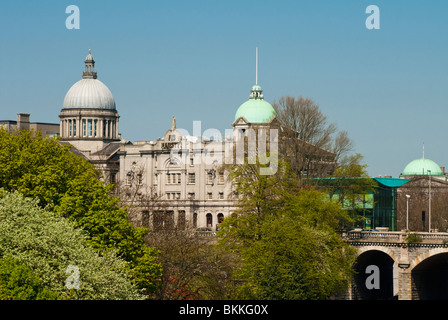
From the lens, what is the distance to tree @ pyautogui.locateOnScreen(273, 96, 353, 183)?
299ft

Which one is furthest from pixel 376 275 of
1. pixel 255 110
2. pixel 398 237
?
pixel 255 110

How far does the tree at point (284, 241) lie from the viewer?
208 feet

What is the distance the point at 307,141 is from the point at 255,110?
46562 millimetres

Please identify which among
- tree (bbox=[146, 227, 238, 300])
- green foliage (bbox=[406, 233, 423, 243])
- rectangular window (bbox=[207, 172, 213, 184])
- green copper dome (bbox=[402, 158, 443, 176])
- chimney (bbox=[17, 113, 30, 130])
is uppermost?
chimney (bbox=[17, 113, 30, 130])

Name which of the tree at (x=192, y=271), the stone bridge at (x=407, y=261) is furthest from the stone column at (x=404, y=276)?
the tree at (x=192, y=271)

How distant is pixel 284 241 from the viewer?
6575 centimetres

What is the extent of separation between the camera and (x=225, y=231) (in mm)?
69312

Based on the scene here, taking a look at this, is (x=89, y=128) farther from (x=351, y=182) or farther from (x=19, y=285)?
(x=19, y=285)

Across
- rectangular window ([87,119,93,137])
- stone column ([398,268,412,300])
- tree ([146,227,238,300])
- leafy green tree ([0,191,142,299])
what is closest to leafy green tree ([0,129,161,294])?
leafy green tree ([0,191,142,299])

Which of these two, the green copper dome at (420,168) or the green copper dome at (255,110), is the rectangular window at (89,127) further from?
the green copper dome at (420,168)

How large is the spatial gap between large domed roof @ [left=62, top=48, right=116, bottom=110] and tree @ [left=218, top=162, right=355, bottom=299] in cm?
9364

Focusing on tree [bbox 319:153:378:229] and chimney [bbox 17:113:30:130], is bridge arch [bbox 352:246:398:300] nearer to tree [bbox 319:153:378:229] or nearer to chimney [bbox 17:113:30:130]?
tree [bbox 319:153:378:229]
